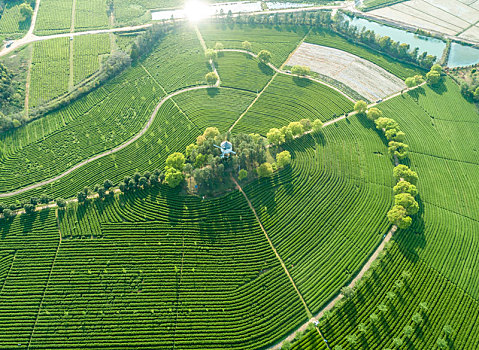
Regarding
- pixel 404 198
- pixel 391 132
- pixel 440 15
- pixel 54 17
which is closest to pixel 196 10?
pixel 54 17

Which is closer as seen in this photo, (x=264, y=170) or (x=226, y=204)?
(x=226, y=204)

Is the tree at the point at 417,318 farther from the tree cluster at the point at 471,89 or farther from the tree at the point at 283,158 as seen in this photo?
the tree cluster at the point at 471,89

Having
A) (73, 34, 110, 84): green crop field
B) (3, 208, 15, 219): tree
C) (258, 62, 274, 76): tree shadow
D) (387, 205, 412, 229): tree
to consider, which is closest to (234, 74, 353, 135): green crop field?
(258, 62, 274, 76): tree shadow

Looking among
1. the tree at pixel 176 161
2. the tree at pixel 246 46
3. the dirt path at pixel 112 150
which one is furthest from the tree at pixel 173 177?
the tree at pixel 246 46

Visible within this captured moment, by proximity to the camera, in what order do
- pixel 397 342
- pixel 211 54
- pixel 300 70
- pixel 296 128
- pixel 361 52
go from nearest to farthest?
pixel 397 342 → pixel 296 128 → pixel 300 70 → pixel 211 54 → pixel 361 52

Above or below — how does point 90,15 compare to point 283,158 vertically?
above

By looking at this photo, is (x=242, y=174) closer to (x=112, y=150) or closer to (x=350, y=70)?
(x=112, y=150)

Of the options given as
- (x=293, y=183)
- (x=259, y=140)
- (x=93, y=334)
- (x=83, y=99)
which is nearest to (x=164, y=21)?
(x=83, y=99)

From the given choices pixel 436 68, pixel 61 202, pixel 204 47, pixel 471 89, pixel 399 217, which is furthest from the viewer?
pixel 204 47
